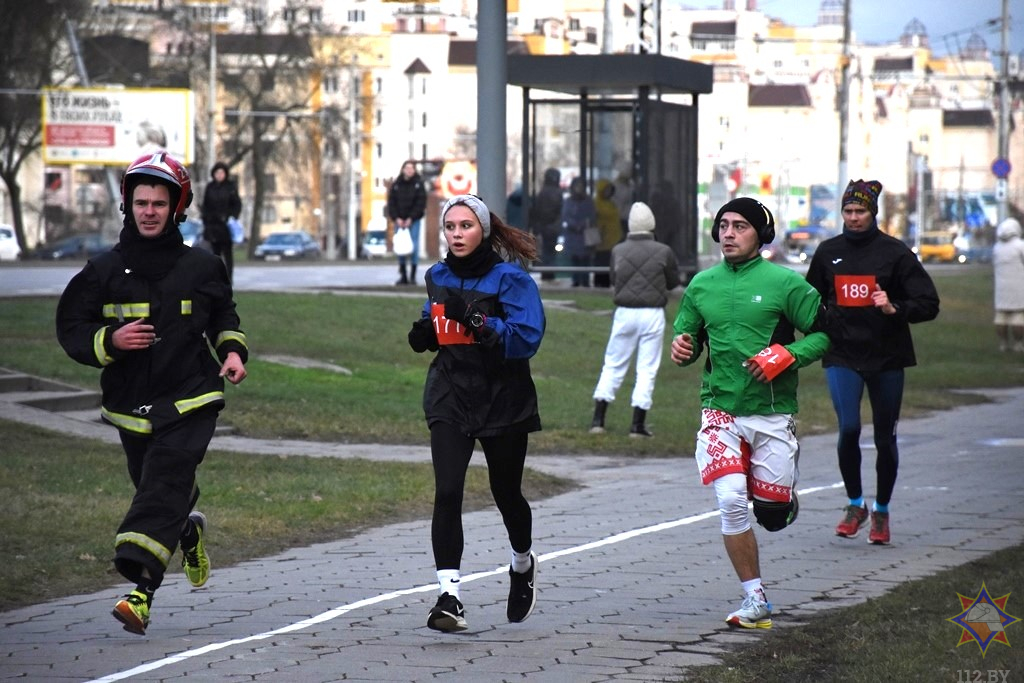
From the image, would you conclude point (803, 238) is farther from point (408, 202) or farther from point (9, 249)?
point (408, 202)

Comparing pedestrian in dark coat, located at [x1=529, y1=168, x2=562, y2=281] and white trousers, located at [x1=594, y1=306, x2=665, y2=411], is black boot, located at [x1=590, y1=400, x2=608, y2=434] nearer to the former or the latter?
white trousers, located at [x1=594, y1=306, x2=665, y2=411]

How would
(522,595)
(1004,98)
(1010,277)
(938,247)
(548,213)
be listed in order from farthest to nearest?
(938,247) < (1004,98) < (548,213) < (1010,277) < (522,595)

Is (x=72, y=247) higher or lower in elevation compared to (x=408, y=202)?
lower

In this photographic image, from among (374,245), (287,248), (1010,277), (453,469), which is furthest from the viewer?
(374,245)

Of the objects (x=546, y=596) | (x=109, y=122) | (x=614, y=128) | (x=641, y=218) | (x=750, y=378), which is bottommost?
(x=546, y=596)

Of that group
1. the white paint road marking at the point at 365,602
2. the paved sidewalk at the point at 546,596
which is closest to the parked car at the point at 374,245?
the paved sidewalk at the point at 546,596

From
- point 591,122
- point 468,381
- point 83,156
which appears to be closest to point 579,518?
point 468,381

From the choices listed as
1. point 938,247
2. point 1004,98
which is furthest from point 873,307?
point 938,247

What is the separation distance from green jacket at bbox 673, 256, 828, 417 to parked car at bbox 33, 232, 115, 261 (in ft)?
208

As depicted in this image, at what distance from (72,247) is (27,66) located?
18586 mm

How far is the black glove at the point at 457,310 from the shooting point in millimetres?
6988

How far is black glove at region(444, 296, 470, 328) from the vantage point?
6.99 m

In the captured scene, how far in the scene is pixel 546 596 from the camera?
827 cm

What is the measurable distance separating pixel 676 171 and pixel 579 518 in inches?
716
